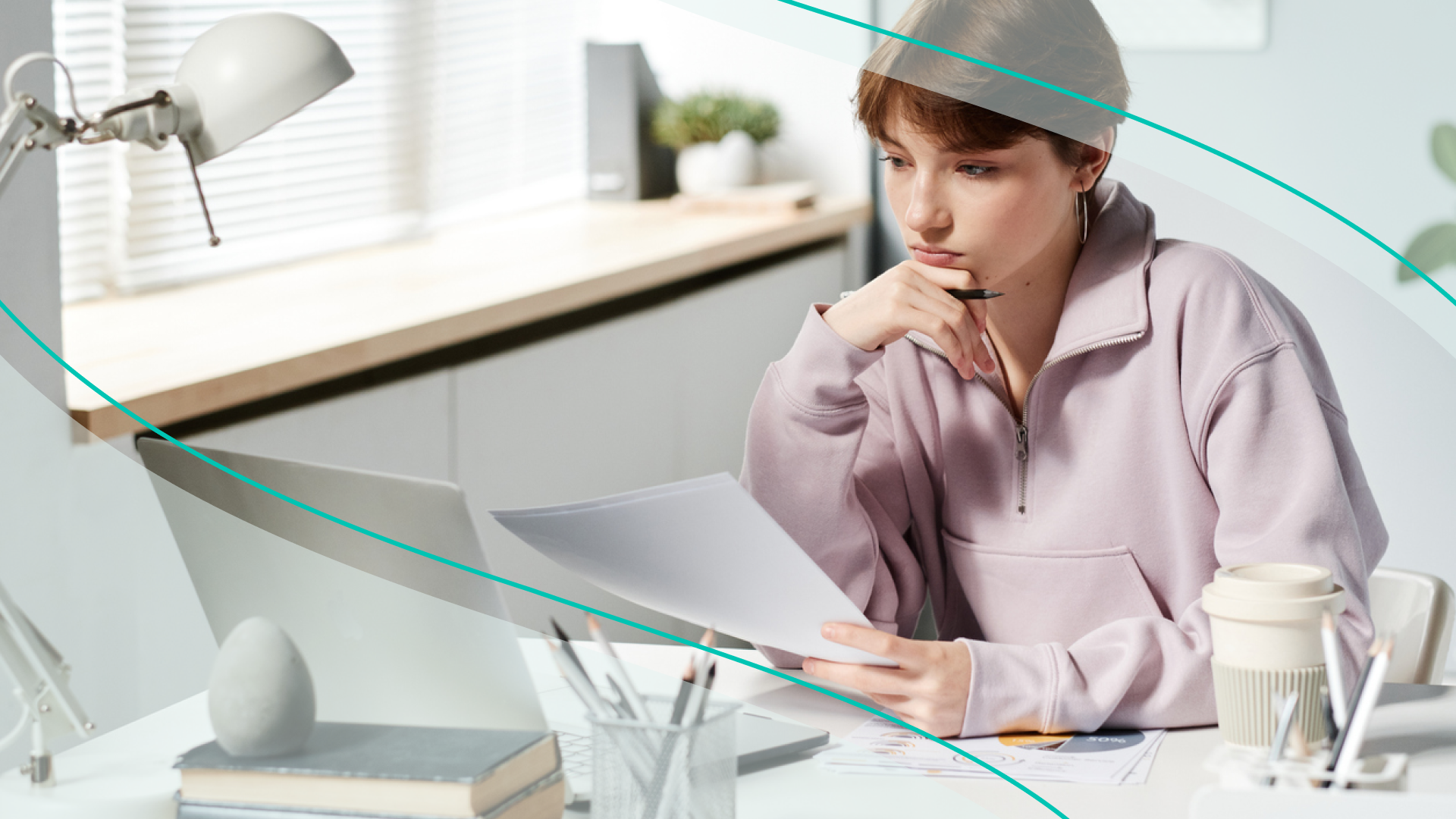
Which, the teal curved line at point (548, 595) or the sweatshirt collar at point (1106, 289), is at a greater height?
the sweatshirt collar at point (1106, 289)

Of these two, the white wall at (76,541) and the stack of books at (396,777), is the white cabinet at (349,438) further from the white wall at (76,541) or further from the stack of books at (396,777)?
the white wall at (76,541)

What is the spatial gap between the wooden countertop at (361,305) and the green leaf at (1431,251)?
18.3 inches

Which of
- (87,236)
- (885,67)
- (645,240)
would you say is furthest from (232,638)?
(645,240)

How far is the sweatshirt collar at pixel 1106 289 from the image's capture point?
617mm

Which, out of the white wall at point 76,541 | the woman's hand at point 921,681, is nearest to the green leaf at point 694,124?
the white wall at point 76,541

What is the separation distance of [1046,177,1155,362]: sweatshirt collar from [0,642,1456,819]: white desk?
0.20 metres

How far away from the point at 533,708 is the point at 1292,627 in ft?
0.81

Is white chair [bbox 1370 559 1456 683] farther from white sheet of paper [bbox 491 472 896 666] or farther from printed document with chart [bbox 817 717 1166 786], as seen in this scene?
white sheet of paper [bbox 491 472 896 666]

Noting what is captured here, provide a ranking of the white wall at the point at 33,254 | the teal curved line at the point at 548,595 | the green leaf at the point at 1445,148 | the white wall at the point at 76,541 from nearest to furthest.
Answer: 1. the teal curved line at the point at 548,595
2. the white wall at the point at 33,254
3. the white wall at the point at 76,541
4. the green leaf at the point at 1445,148

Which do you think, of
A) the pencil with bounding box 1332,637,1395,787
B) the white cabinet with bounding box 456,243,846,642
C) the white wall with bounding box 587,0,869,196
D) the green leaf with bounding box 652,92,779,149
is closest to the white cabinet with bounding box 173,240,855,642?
the white cabinet with bounding box 456,243,846,642

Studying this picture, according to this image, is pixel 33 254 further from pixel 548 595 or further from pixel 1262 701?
pixel 1262 701

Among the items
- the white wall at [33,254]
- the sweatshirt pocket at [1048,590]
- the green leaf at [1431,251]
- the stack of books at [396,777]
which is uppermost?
the green leaf at [1431,251]

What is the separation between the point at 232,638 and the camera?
443 mm

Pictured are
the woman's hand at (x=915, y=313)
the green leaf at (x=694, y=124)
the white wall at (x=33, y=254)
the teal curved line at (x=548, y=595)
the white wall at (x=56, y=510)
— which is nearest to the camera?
the teal curved line at (x=548, y=595)
